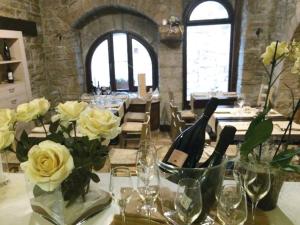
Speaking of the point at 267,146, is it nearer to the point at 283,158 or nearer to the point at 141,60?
the point at 283,158

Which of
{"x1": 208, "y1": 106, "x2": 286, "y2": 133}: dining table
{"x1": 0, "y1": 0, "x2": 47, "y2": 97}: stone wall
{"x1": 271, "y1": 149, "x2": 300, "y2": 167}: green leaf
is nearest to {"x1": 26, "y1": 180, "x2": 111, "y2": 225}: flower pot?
{"x1": 271, "y1": 149, "x2": 300, "y2": 167}: green leaf

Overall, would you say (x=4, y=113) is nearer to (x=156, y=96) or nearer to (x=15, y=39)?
(x=15, y=39)

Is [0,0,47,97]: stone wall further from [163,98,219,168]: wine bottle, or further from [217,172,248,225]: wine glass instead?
[217,172,248,225]: wine glass

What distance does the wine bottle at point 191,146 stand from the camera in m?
0.99

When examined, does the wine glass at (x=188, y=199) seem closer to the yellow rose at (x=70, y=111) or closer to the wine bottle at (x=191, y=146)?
the wine bottle at (x=191, y=146)

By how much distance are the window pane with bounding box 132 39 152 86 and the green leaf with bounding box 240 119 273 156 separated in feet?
13.5

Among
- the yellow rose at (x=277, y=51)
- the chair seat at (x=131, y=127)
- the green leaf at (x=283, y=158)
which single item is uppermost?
the yellow rose at (x=277, y=51)

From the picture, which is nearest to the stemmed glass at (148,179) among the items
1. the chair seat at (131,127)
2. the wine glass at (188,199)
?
the wine glass at (188,199)

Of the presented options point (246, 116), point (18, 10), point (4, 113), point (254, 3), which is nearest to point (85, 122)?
point (4, 113)

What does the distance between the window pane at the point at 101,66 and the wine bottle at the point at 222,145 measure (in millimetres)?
4256

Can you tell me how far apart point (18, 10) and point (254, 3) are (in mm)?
3649

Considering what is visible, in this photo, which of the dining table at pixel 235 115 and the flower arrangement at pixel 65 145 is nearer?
the flower arrangement at pixel 65 145

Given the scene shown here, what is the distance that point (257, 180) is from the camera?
86 centimetres

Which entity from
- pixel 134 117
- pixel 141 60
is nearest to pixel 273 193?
pixel 134 117
